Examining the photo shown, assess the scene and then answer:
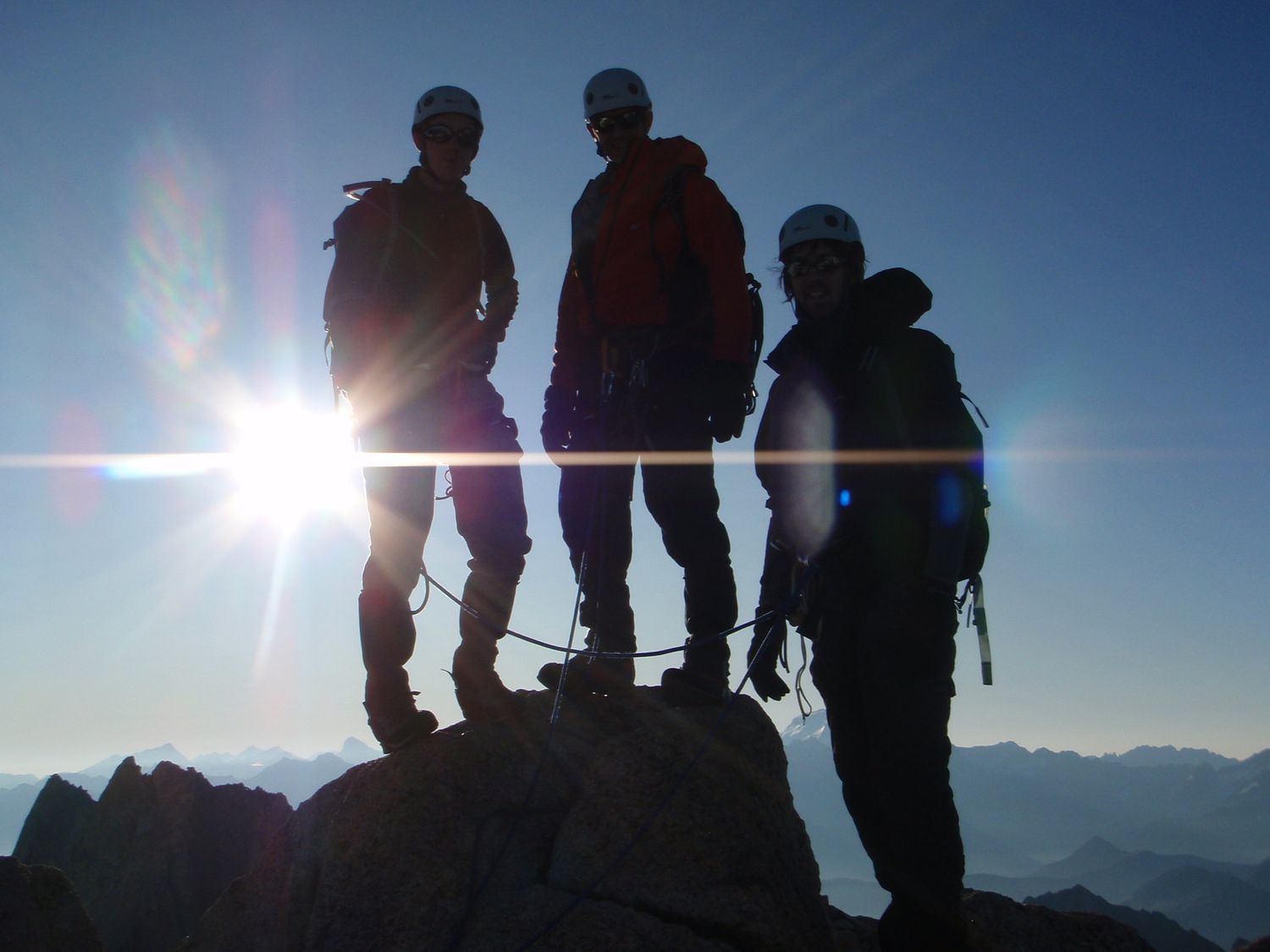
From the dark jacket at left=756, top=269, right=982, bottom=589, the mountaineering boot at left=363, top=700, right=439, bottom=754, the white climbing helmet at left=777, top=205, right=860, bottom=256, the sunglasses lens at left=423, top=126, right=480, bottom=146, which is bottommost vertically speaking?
the mountaineering boot at left=363, top=700, right=439, bottom=754

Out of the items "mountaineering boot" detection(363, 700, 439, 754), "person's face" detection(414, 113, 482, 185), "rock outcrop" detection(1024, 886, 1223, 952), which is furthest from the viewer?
"rock outcrop" detection(1024, 886, 1223, 952)

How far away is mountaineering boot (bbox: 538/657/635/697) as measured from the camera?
7547 millimetres

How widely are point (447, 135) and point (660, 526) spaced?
12.6 ft

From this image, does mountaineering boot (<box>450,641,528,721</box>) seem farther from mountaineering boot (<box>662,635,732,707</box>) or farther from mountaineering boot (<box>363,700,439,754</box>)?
mountaineering boot (<box>662,635,732,707</box>)

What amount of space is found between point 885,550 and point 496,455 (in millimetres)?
3382

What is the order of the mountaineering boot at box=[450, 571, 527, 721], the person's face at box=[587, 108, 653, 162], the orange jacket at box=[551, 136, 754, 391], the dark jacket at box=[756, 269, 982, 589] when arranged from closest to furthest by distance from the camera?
the dark jacket at box=[756, 269, 982, 589]
the orange jacket at box=[551, 136, 754, 391]
the mountaineering boot at box=[450, 571, 527, 721]
the person's face at box=[587, 108, 653, 162]

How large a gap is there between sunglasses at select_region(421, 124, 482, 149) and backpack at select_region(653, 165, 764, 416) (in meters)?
1.80

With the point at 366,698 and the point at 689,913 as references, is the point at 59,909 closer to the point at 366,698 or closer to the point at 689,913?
the point at 366,698

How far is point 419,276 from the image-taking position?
7645 millimetres

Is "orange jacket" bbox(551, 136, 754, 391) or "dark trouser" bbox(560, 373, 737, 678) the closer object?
"dark trouser" bbox(560, 373, 737, 678)

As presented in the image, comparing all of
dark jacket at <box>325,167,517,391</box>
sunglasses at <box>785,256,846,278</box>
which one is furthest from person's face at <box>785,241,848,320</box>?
dark jacket at <box>325,167,517,391</box>

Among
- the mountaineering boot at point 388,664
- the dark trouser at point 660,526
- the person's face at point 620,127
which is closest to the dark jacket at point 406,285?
the person's face at point 620,127

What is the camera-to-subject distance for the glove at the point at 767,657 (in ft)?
21.5

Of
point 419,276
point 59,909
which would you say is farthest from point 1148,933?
point 419,276
